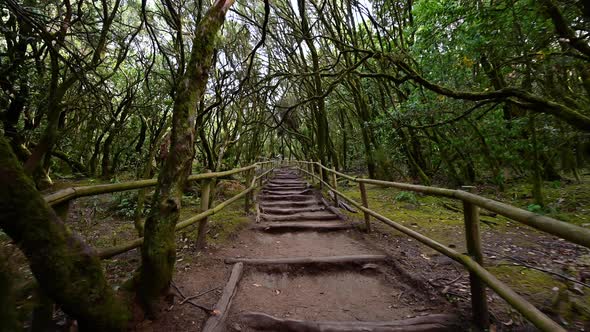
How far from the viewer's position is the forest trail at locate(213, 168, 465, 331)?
1.87 metres

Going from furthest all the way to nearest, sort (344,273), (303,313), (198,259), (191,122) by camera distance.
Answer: (198,259)
(344,273)
(303,313)
(191,122)

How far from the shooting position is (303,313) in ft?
7.07

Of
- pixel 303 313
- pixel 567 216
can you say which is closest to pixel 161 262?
pixel 303 313

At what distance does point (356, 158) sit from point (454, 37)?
12.5 meters

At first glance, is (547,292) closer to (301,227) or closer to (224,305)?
(224,305)

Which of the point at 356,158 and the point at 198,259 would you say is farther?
the point at 356,158

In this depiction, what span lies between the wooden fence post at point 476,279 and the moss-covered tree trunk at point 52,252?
229 centimetres

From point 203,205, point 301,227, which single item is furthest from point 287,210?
point 203,205

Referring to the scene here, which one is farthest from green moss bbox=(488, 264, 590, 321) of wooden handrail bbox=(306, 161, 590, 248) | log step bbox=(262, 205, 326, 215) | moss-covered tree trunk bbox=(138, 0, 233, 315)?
log step bbox=(262, 205, 326, 215)

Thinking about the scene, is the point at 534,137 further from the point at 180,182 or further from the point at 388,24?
the point at 180,182

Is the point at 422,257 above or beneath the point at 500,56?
beneath

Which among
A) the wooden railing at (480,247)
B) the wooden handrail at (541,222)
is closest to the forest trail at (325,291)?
the wooden railing at (480,247)

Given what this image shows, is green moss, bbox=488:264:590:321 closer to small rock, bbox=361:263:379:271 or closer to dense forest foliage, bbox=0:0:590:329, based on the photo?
small rock, bbox=361:263:379:271

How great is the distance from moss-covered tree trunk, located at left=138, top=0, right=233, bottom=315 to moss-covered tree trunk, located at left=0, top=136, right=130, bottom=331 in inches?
11.2
